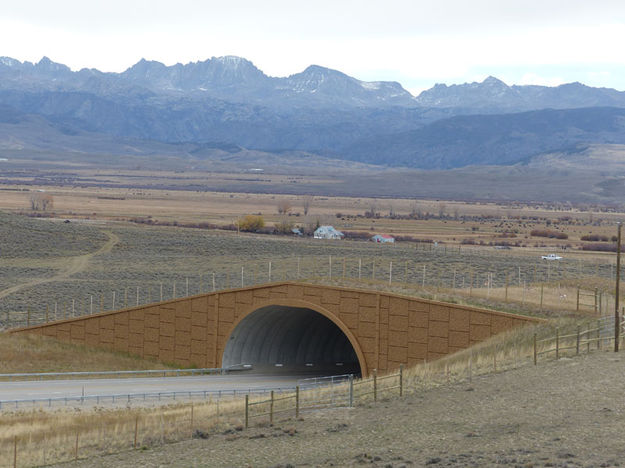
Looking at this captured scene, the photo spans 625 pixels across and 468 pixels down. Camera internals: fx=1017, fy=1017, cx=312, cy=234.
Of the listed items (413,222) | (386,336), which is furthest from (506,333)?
(413,222)

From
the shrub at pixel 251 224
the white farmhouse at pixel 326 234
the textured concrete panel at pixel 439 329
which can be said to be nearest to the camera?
the textured concrete panel at pixel 439 329

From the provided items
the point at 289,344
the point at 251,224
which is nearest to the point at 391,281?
the point at 289,344

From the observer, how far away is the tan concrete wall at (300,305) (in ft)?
131

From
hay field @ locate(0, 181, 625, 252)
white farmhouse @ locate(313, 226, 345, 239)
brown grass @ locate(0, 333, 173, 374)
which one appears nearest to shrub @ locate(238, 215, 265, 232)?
A: hay field @ locate(0, 181, 625, 252)

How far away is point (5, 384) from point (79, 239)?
2146 inches

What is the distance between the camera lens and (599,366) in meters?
29.6

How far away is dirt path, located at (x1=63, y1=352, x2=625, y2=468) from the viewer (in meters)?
21.6

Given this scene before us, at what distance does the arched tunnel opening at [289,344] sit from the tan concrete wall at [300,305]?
47.3 inches

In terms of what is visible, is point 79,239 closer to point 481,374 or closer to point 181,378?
point 181,378

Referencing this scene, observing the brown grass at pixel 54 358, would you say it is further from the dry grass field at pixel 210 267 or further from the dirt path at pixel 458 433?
the dirt path at pixel 458 433

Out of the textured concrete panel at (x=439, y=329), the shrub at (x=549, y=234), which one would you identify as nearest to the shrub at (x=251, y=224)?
the shrub at (x=549, y=234)

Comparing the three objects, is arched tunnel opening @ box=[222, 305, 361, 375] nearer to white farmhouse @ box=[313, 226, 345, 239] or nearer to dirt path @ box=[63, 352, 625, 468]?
dirt path @ box=[63, 352, 625, 468]

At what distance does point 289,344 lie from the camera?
50.9 metres

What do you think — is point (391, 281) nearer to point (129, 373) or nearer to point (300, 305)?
point (300, 305)
